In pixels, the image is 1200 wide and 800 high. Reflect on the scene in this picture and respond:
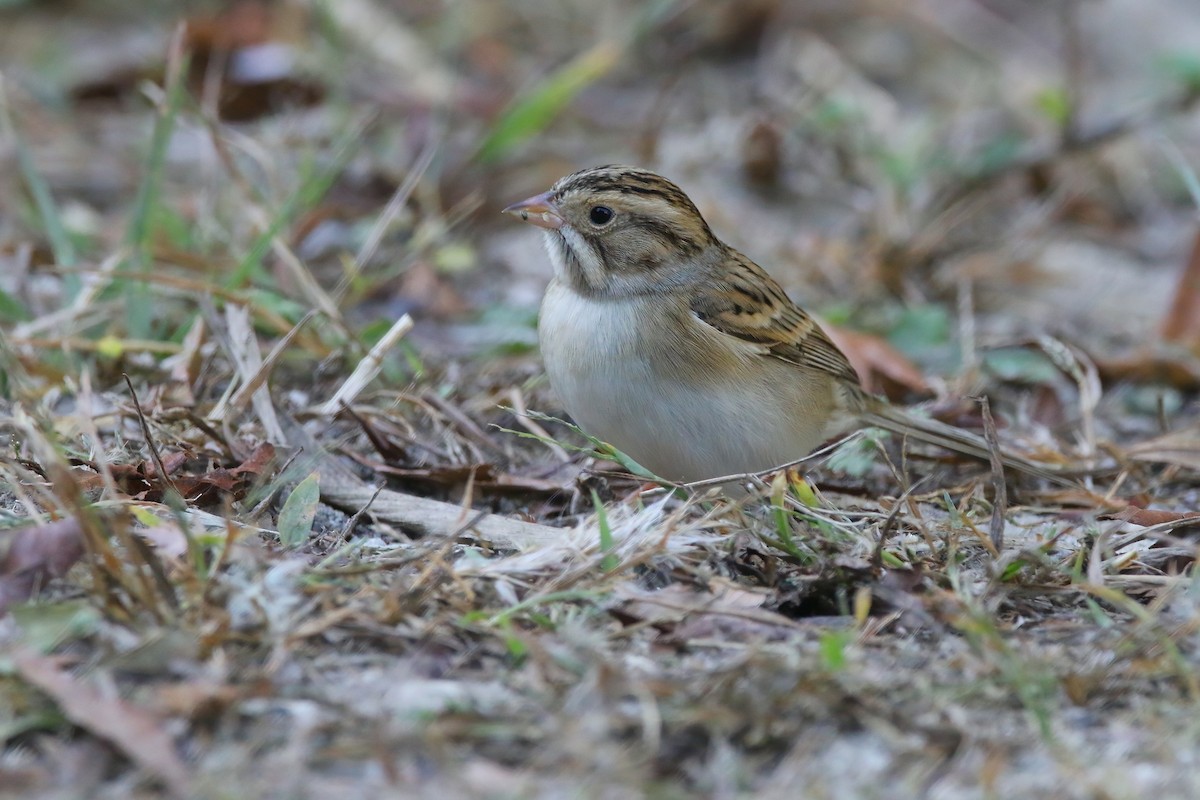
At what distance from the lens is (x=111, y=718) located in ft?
8.09

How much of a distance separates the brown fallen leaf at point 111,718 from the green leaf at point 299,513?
2.65 ft

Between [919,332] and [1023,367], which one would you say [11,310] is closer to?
[919,332]

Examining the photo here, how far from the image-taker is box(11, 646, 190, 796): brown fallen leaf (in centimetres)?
238

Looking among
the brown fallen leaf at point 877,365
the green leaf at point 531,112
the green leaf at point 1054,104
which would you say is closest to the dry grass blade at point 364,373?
the brown fallen leaf at point 877,365

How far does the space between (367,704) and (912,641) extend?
114 centimetres

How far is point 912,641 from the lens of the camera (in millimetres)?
3037

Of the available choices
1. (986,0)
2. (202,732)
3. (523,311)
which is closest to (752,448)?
(523,311)

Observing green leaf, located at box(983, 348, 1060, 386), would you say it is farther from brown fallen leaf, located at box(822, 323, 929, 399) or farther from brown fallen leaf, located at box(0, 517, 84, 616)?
brown fallen leaf, located at box(0, 517, 84, 616)

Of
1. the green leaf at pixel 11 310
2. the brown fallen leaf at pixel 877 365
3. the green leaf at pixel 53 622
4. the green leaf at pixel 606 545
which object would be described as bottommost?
the brown fallen leaf at pixel 877 365

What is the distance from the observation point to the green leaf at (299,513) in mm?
3363

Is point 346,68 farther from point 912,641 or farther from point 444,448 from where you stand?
point 912,641

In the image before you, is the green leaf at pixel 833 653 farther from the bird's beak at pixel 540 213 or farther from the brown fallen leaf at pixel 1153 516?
the bird's beak at pixel 540 213

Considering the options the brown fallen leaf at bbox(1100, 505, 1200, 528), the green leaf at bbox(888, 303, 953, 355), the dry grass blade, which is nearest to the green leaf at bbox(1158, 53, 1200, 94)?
the green leaf at bbox(888, 303, 953, 355)

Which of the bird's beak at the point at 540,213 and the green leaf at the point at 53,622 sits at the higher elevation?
the bird's beak at the point at 540,213
